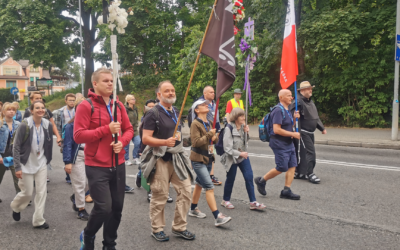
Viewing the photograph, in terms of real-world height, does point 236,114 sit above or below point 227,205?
above

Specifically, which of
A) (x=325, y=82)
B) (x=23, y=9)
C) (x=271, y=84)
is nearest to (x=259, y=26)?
(x=271, y=84)

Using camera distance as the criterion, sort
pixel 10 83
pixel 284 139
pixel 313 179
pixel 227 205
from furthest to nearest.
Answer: pixel 10 83 → pixel 313 179 → pixel 284 139 → pixel 227 205

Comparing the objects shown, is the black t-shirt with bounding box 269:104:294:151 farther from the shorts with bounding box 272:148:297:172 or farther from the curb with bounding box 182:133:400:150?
the curb with bounding box 182:133:400:150

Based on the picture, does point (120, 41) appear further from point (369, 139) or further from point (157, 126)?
point (157, 126)

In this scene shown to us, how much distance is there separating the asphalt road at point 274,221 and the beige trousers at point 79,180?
11.1 inches

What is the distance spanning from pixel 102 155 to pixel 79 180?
198 centimetres

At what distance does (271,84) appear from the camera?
19500 mm

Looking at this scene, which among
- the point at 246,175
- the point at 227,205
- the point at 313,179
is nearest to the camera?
the point at 246,175

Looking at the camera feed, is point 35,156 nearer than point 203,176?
No

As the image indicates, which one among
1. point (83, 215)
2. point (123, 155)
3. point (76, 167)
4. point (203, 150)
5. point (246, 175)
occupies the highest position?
point (123, 155)

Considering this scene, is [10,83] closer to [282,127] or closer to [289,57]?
[289,57]

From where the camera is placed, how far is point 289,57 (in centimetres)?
706

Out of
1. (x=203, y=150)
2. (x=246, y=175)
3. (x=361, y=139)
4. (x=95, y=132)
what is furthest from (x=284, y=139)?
(x=361, y=139)

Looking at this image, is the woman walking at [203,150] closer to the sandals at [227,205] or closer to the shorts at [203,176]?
the shorts at [203,176]
